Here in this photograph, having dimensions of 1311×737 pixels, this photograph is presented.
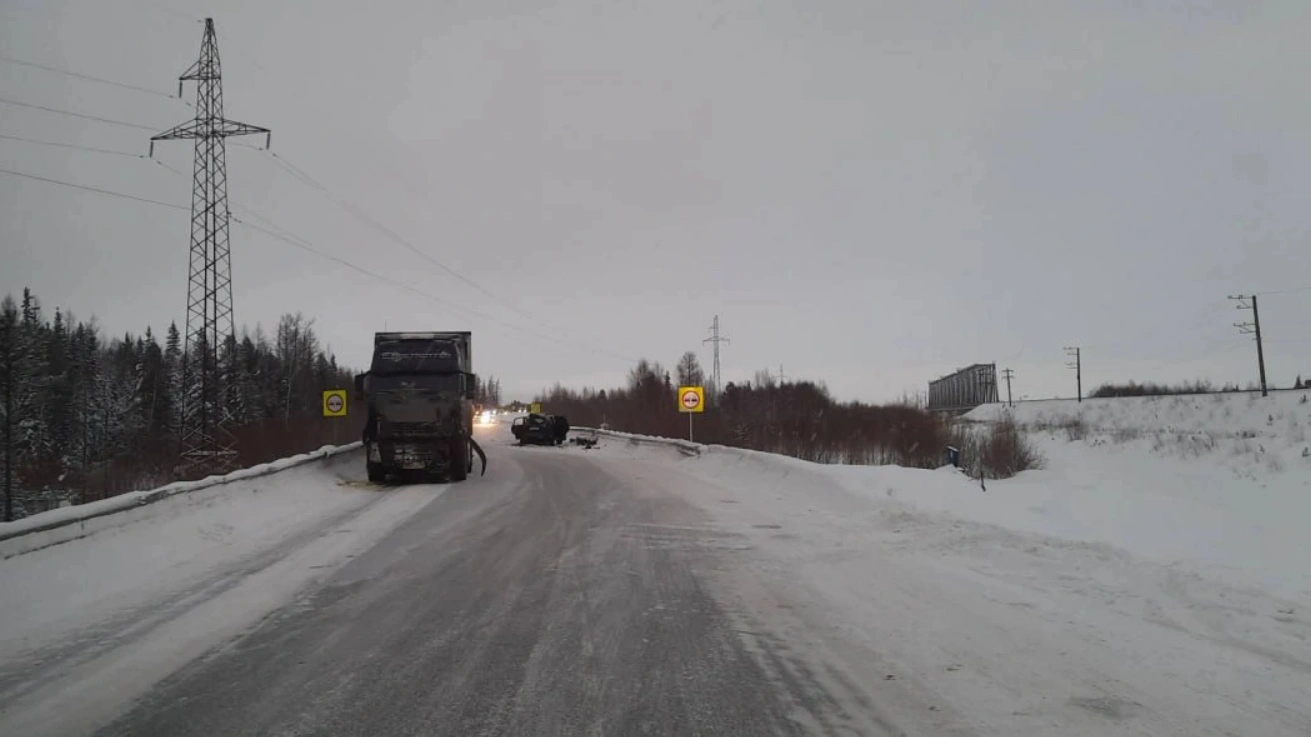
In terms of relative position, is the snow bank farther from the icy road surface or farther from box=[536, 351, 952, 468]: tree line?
box=[536, 351, 952, 468]: tree line

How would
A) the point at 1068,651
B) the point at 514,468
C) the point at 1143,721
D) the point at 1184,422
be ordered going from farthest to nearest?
the point at 1184,422 < the point at 514,468 < the point at 1068,651 < the point at 1143,721

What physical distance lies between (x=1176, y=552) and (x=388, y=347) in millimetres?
17906

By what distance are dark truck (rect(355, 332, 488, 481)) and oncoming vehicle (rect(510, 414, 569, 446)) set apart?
28.2m

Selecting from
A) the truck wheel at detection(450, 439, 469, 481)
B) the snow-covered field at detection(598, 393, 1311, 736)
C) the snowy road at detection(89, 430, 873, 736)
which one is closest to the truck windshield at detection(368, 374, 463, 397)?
the truck wheel at detection(450, 439, 469, 481)

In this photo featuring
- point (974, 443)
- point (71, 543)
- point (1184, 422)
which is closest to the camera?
point (71, 543)

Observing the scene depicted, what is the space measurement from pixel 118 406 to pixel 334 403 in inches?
1723

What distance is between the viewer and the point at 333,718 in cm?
416

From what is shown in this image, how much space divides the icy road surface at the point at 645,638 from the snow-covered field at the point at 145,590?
4 cm

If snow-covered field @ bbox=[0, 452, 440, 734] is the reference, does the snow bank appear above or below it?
above

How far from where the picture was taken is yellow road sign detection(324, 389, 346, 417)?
2981 centimetres

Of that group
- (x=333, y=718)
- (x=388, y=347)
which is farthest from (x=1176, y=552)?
(x=388, y=347)

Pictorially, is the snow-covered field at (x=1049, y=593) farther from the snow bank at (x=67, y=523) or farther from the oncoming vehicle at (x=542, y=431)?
the oncoming vehicle at (x=542, y=431)

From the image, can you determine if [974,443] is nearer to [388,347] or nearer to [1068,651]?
[388,347]

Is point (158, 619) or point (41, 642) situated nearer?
point (41, 642)
